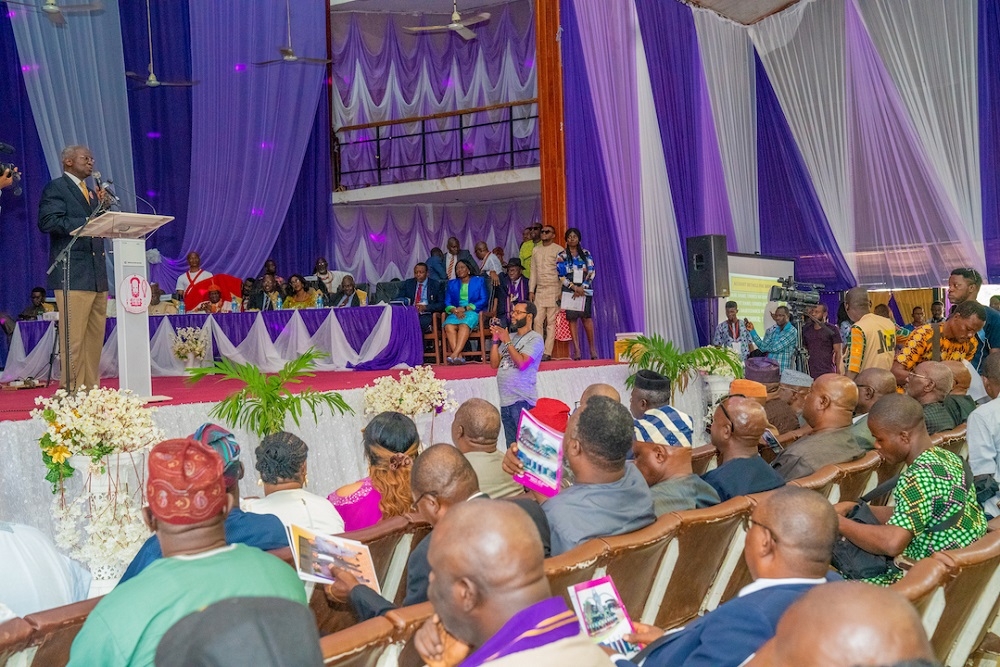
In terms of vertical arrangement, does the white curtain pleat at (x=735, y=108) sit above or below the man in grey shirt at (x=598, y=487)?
above

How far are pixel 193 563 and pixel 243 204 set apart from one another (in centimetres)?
1106

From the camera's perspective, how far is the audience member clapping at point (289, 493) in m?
2.80

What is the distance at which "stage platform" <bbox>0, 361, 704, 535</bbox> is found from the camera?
4098 mm

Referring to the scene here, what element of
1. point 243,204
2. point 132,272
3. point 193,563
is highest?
point 243,204

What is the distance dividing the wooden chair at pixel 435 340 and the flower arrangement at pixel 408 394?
16.9ft

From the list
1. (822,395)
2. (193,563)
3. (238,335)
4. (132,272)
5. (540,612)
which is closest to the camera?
(540,612)

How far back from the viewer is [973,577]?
88.0 inches

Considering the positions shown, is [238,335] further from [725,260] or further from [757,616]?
[757,616]

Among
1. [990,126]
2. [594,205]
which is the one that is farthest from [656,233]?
[990,126]

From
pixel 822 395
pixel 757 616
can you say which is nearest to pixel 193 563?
pixel 757 616

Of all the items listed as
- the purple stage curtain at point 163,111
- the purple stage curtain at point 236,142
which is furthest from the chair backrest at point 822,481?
the purple stage curtain at point 163,111

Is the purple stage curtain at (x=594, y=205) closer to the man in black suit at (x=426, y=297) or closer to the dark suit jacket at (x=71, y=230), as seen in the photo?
the man in black suit at (x=426, y=297)

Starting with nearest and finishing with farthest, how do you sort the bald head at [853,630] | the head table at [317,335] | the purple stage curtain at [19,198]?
the bald head at [853,630] < the head table at [317,335] < the purple stage curtain at [19,198]

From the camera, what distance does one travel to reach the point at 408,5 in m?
15.1
